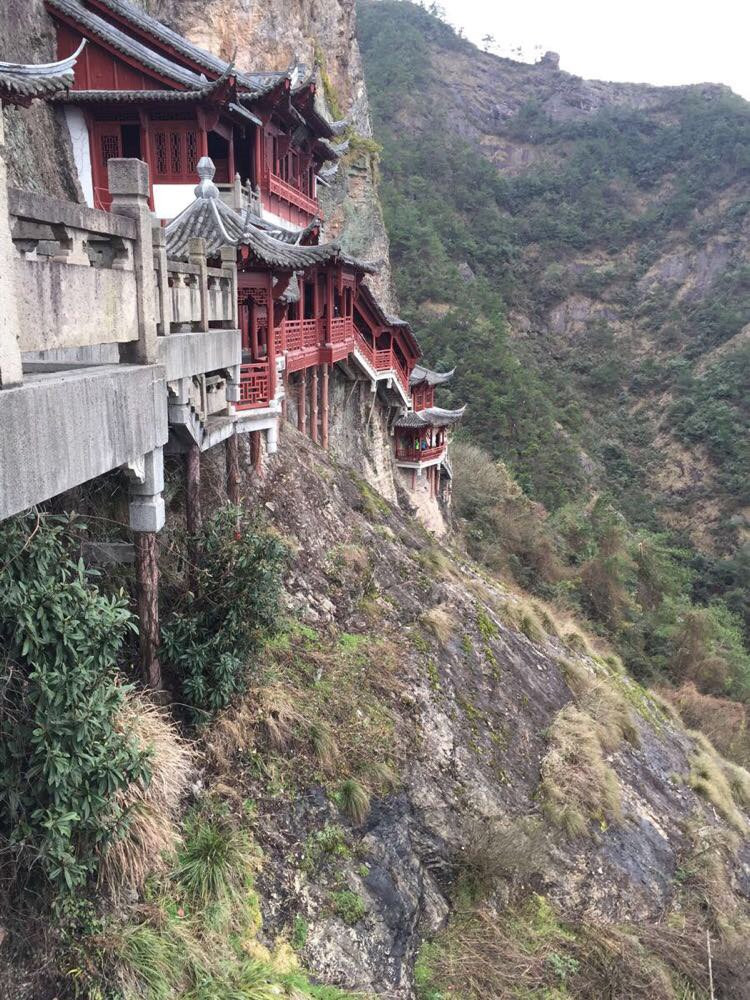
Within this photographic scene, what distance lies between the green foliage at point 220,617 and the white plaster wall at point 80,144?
12138mm

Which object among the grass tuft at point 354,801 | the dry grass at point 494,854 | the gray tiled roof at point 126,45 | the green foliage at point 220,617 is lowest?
the dry grass at point 494,854

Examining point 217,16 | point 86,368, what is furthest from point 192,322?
point 217,16

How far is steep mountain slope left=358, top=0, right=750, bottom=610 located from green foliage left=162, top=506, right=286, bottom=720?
32.6 m

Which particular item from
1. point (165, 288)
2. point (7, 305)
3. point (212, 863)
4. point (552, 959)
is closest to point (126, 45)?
point (165, 288)

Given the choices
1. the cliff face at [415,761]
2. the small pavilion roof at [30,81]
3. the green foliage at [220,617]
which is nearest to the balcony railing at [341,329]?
the cliff face at [415,761]

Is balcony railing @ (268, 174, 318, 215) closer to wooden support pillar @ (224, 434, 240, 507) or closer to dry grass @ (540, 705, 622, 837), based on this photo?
wooden support pillar @ (224, 434, 240, 507)

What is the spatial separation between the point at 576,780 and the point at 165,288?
8.95 meters

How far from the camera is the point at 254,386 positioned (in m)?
9.87

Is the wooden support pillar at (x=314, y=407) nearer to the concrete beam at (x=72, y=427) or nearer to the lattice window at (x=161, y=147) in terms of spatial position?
the lattice window at (x=161, y=147)

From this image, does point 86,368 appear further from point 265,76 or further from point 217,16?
point 217,16

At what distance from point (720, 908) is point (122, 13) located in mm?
20925

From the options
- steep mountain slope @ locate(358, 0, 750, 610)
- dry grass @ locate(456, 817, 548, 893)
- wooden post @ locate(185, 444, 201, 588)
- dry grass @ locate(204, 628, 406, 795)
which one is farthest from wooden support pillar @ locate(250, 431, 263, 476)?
steep mountain slope @ locate(358, 0, 750, 610)

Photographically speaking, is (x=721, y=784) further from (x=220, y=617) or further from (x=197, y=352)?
(x=197, y=352)

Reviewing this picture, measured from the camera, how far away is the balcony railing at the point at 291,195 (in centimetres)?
1700
